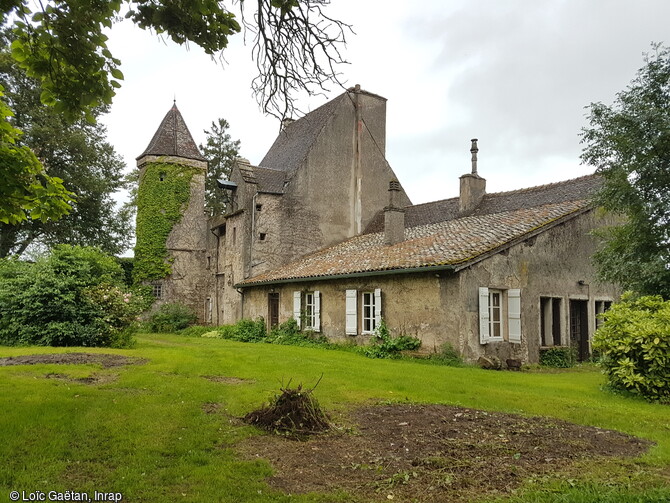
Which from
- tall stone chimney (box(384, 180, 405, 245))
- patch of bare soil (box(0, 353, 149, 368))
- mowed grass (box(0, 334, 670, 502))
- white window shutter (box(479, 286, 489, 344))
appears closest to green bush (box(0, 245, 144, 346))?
mowed grass (box(0, 334, 670, 502))

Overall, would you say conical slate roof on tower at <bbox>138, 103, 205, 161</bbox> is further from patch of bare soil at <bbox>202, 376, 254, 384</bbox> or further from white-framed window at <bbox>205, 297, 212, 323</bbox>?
patch of bare soil at <bbox>202, 376, 254, 384</bbox>

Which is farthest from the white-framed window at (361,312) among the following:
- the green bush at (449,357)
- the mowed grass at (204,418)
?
the mowed grass at (204,418)

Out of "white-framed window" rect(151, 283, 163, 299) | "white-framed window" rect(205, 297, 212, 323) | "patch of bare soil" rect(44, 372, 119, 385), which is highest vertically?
"white-framed window" rect(151, 283, 163, 299)

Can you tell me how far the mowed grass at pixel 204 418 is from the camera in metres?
4.25

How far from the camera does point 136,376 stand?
360 inches

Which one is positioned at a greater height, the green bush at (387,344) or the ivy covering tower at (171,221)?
the ivy covering tower at (171,221)

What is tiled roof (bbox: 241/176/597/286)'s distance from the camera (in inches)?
573

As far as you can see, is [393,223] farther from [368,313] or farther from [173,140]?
[173,140]

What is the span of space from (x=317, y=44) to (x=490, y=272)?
981 cm

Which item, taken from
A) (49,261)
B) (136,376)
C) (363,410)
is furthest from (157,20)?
(49,261)

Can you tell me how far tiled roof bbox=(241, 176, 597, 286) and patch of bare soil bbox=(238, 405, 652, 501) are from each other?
7184 millimetres

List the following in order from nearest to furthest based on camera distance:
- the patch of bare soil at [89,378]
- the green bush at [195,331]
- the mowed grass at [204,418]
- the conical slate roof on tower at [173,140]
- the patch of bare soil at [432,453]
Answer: the mowed grass at [204,418]
the patch of bare soil at [432,453]
the patch of bare soil at [89,378]
the green bush at [195,331]
the conical slate roof on tower at [173,140]

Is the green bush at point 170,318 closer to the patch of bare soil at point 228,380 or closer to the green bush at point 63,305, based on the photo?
the green bush at point 63,305

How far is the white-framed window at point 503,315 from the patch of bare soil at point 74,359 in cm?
909
